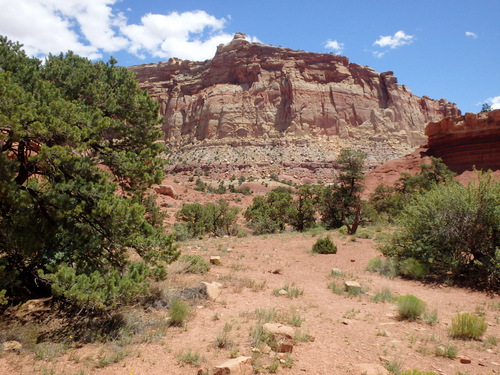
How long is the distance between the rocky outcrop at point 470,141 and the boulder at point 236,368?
3953 cm

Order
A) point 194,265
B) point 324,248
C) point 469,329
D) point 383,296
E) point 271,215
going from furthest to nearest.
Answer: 1. point 271,215
2. point 324,248
3. point 194,265
4. point 383,296
5. point 469,329

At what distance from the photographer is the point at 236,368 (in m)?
3.81

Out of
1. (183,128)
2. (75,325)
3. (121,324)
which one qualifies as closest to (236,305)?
(121,324)

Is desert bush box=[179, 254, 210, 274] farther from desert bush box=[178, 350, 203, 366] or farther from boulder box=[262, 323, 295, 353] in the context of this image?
desert bush box=[178, 350, 203, 366]

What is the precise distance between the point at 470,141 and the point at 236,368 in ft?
138

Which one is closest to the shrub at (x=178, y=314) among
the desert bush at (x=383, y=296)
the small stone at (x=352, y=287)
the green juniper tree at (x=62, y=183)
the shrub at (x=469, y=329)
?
the green juniper tree at (x=62, y=183)

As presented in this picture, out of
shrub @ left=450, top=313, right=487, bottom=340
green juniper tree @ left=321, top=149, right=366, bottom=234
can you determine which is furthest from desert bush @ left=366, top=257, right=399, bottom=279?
green juniper tree @ left=321, top=149, right=366, bottom=234

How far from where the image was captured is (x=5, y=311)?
548 cm

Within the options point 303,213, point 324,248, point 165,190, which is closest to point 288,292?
point 324,248

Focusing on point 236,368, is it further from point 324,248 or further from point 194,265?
point 324,248

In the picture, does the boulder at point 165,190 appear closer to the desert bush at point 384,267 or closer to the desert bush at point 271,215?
the desert bush at point 271,215

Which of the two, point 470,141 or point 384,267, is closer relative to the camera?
point 384,267

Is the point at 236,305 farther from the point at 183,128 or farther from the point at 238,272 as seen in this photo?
the point at 183,128

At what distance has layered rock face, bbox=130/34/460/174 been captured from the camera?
71438 millimetres
